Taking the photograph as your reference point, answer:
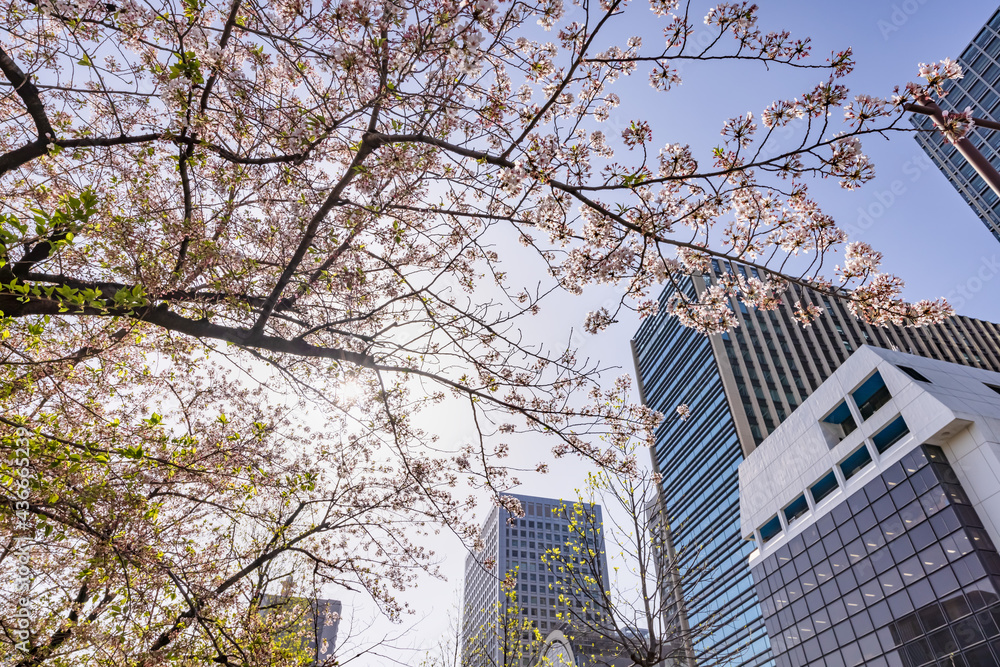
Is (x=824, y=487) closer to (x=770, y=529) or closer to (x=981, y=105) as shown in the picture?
(x=770, y=529)

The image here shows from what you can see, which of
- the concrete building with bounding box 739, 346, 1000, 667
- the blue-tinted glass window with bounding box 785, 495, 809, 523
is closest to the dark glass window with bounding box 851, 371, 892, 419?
the concrete building with bounding box 739, 346, 1000, 667

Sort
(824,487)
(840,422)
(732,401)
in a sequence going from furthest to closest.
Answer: (732,401) < (840,422) < (824,487)

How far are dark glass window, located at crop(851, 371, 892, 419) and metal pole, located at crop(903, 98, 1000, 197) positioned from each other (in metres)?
28.8

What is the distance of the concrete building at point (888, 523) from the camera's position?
23.7 meters

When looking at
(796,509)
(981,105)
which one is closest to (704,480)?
(796,509)

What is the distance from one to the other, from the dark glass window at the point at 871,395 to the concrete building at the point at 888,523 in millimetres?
65

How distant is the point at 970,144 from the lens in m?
6.18

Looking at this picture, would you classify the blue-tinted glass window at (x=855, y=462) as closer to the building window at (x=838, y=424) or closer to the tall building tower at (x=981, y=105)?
the building window at (x=838, y=424)

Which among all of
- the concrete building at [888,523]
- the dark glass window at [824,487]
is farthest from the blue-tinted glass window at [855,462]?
the dark glass window at [824,487]

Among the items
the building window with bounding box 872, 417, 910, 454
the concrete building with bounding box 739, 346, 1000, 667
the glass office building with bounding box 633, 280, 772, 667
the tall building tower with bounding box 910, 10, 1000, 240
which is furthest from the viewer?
the tall building tower with bounding box 910, 10, 1000, 240

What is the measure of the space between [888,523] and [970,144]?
1151 inches

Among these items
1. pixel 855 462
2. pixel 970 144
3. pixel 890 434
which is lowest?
pixel 970 144

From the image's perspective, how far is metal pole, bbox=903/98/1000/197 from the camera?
4.96 metres

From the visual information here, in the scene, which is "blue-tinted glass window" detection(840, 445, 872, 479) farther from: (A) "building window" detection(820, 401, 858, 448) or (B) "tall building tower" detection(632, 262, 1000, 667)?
(B) "tall building tower" detection(632, 262, 1000, 667)
